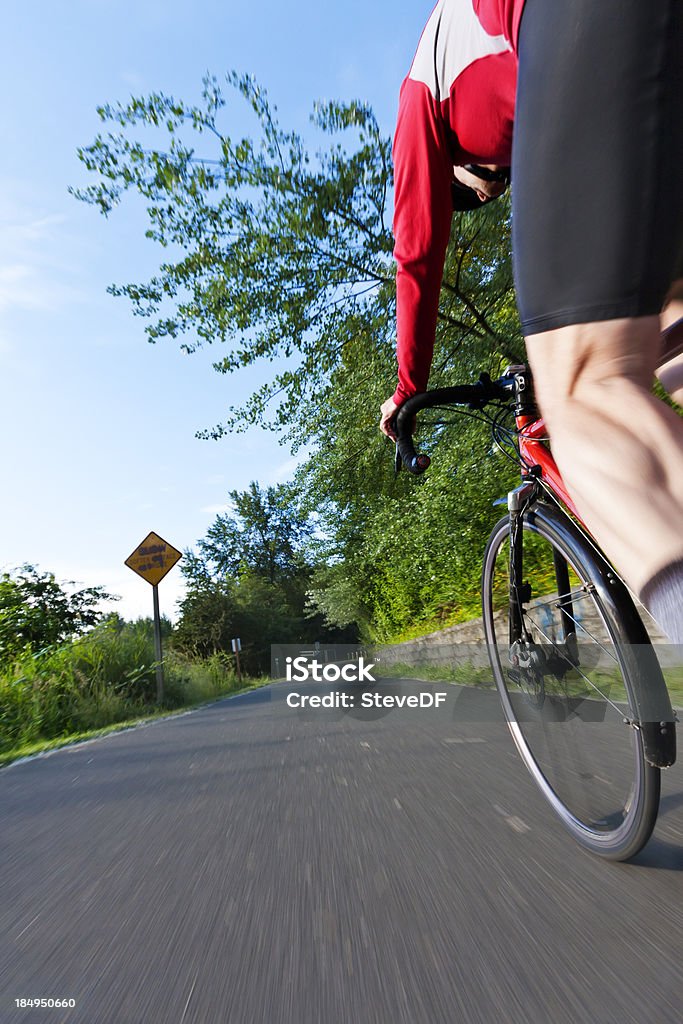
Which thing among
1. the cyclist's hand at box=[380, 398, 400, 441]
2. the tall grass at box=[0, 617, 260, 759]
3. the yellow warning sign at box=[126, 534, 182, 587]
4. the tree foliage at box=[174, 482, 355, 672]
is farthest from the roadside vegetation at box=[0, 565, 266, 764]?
the tree foliage at box=[174, 482, 355, 672]

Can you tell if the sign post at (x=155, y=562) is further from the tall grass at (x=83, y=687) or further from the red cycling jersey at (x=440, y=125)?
the red cycling jersey at (x=440, y=125)

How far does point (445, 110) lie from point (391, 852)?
1831mm

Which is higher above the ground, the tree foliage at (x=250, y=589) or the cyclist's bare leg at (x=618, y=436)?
the tree foliage at (x=250, y=589)

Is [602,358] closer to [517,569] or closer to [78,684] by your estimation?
[517,569]

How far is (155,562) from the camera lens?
680 inches

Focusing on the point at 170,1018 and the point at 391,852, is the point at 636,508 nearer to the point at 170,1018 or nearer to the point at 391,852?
the point at 170,1018

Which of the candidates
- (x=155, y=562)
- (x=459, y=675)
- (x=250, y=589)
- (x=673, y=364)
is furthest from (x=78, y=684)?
(x=250, y=589)

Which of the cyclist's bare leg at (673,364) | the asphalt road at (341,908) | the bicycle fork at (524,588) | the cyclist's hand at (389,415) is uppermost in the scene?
the cyclist's hand at (389,415)

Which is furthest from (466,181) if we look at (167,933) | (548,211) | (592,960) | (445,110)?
(167,933)

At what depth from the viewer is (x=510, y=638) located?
7.64 feet

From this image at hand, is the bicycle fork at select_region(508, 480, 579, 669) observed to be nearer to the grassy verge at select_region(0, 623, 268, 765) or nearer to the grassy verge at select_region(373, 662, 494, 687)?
the grassy verge at select_region(373, 662, 494, 687)

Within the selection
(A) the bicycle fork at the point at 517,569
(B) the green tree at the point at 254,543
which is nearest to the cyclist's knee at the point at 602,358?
(A) the bicycle fork at the point at 517,569

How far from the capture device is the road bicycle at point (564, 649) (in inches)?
59.5

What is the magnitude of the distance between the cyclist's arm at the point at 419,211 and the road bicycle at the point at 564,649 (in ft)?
0.73
